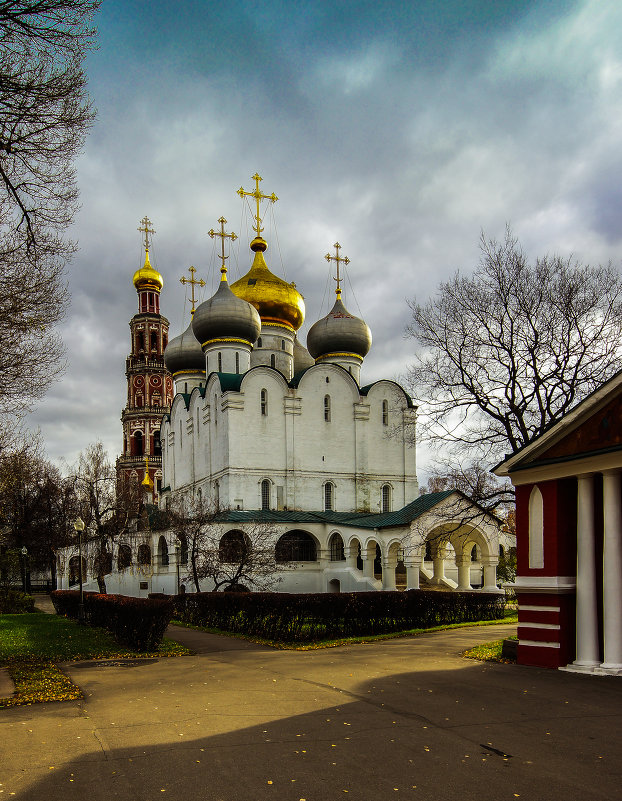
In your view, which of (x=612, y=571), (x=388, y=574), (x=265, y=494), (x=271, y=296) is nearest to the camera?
(x=612, y=571)

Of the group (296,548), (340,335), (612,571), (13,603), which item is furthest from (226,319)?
(612,571)

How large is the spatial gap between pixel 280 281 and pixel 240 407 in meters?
13.4

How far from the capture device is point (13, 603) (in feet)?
109

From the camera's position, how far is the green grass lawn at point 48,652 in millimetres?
10727

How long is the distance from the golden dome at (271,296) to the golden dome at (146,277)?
25.2 m

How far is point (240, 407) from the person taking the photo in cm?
4016

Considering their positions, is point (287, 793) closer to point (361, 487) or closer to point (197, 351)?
point (361, 487)

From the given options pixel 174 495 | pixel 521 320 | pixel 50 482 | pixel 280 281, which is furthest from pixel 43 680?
pixel 50 482

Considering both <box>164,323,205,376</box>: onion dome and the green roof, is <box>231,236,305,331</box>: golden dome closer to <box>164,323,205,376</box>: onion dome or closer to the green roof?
<box>164,323,205,376</box>: onion dome

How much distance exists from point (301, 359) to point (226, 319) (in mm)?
10614

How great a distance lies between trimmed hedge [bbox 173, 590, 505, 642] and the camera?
768 inches

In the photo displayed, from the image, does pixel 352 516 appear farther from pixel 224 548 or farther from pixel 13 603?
pixel 13 603

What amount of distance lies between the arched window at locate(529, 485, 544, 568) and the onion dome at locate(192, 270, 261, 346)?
32.3 m

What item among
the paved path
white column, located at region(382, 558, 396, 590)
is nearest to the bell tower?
white column, located at region(382, 558, 396, 590)
